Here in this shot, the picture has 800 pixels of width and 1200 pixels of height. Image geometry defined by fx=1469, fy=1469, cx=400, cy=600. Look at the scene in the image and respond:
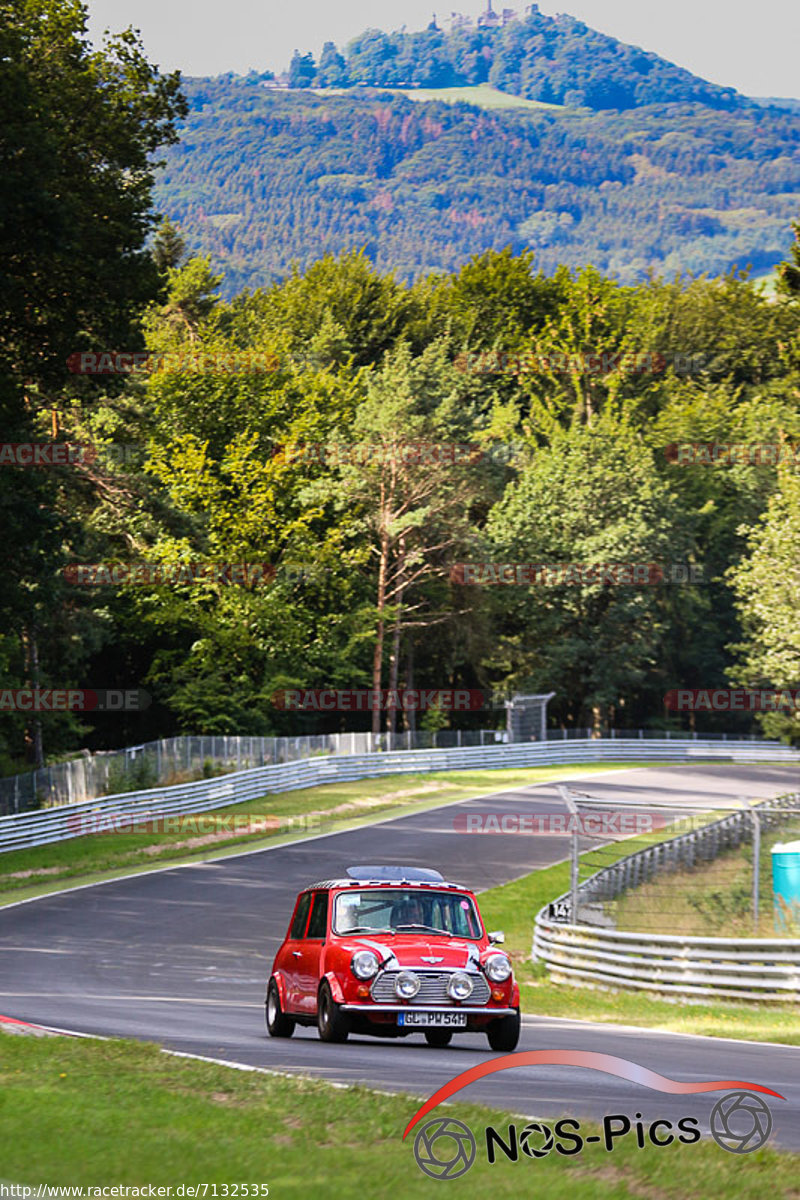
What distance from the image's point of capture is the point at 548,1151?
25.7 feet

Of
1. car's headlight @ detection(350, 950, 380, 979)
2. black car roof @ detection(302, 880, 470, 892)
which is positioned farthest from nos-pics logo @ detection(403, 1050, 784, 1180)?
black car roof @ detection(302, 880, 470, 892)

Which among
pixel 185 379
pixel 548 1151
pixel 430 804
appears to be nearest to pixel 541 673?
pixel 185 379

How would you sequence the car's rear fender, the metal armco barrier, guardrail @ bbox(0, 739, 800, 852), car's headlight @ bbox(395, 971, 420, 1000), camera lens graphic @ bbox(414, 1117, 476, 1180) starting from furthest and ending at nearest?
1. guardrail @ bbox(0, 739, 800, 852)
2. the metal armco barrier
3. the car's rear fender
4. car's headlight @ bbox(395, 971, 420, 1000)
5. camera lens graphic @ bbox(414, 1117, 476, 1180)

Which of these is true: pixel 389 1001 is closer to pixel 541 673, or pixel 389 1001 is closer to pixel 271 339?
pixel 541 673

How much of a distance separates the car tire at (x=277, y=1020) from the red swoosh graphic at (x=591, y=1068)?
2.64 m

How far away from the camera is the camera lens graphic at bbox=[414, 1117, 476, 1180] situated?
739 cm

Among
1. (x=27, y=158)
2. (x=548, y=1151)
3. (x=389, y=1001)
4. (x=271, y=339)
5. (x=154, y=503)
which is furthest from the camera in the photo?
(x=271, y=339)

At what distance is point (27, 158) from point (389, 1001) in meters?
19.2

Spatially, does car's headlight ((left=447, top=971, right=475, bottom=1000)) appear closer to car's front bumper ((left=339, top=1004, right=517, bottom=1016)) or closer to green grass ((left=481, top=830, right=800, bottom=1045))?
car's front bumper ((left=339, top=1004, right=517, bottom=1016))

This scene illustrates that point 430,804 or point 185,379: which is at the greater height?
point 185,379

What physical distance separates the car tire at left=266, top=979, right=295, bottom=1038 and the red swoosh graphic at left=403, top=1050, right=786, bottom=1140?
8.65 feet

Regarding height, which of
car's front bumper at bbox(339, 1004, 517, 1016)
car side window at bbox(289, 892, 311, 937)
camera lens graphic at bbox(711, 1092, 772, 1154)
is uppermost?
car side window at bbox(289, 892, 311, 937)

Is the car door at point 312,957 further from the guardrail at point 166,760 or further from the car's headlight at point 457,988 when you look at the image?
the guardrail at point 166,760

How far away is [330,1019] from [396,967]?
84cm
